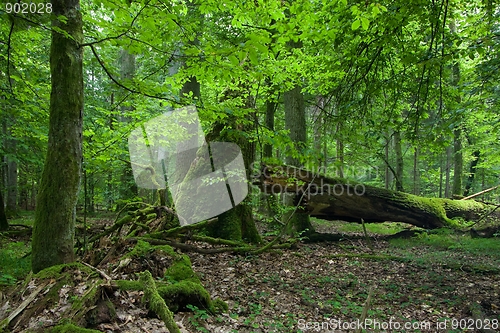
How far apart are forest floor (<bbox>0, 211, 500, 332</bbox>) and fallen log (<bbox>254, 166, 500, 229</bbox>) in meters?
1.49

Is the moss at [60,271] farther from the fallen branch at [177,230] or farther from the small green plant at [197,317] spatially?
the fallen branch at [177,230]

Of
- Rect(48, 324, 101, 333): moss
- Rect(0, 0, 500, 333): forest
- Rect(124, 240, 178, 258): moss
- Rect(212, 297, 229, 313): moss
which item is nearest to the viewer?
Rect(48, 324, 101, 333): moss

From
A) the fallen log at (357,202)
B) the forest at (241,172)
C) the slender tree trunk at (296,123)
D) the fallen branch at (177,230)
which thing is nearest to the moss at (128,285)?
the forest at (241,172)

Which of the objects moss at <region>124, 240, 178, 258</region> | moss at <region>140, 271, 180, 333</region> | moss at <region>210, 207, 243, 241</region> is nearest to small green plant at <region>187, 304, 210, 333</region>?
moss at <region>140, 271, 180, 333</region>

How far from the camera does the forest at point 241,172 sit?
3.21 m

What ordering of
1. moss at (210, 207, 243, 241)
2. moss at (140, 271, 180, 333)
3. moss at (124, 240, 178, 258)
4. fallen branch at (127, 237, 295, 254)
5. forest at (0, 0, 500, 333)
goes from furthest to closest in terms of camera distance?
moss at (210, 207, 243, 241), fallen branch at (127, 237, 295, 254), moss at (124, 240, 178, 258), forest at (0, 0, 500, 333), moss at (140, 271, 180, 333)

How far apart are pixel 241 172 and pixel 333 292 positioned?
3458 millimetres

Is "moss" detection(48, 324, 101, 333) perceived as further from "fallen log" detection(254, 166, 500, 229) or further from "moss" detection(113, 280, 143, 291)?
"fallen log" detection(254, 166, 500, 229)

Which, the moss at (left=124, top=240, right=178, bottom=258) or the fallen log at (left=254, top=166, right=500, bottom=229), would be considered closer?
the moss at (left=124, top=240, right=178, bottom=258)

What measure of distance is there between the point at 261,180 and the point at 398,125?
4.13 m

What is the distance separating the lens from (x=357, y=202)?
9219mm

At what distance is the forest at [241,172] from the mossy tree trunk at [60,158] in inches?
0.6

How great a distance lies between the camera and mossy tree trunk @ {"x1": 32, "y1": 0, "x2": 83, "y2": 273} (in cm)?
327

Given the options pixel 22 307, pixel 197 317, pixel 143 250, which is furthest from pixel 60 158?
pixel 197 317
